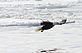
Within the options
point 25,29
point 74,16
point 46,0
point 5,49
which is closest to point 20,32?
point 25,29

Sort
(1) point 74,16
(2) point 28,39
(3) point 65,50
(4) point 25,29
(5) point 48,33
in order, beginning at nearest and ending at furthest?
1. (3) point 65,50
2. (2) point 28,39
3. (5) point 48,33
4. (4) point 25,29
5. (1) point 74,16

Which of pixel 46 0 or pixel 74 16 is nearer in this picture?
pixel 74 16

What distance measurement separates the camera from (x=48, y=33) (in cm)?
1316

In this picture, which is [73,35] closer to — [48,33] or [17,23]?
[48,33]

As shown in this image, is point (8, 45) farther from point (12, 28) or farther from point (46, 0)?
point (46, 0)

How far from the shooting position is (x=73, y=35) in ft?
41.3

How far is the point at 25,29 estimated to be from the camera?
14.6 metres

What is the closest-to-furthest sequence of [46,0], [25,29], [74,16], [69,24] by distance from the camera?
[25,29], [69,24], [74,16], [46,0]

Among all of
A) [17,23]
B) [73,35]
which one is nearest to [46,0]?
[17,23]

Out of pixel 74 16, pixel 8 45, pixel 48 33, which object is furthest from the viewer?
pixel 74 16

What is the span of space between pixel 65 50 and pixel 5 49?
2.10m

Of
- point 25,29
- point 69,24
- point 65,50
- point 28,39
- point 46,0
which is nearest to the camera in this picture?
point 65,50

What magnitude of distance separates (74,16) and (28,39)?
758 centimetres

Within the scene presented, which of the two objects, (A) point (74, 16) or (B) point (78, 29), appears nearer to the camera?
(B) point (78, 29)
